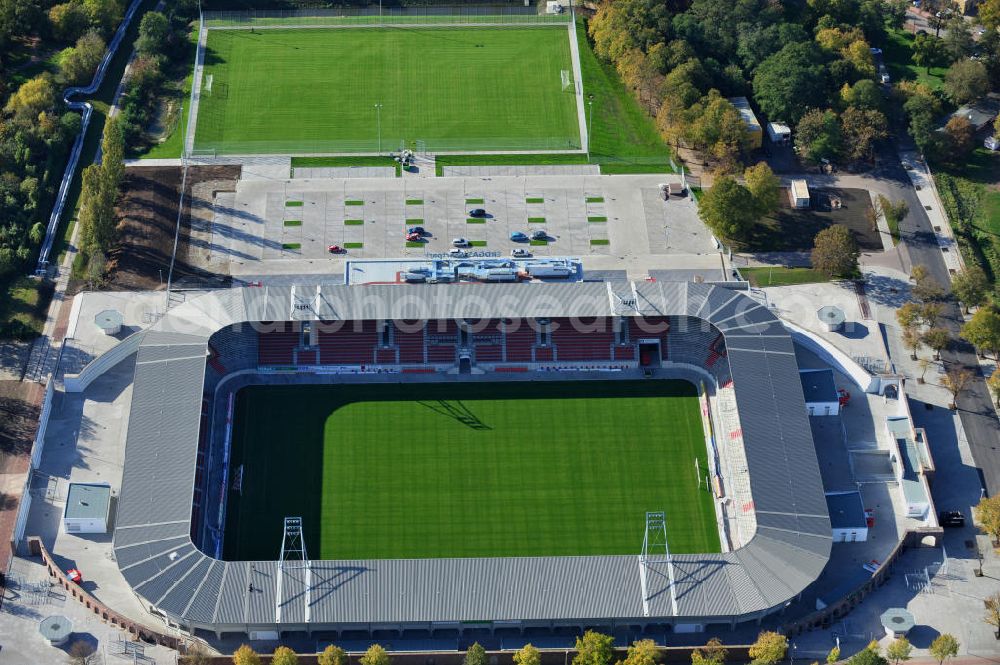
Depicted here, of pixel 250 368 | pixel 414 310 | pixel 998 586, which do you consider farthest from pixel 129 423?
pixel 998 586

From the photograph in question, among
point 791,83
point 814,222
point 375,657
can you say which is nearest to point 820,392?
point 814,222

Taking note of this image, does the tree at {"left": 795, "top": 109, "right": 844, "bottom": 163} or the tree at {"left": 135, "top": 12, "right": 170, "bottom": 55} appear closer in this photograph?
the tree at {"left": 795, "top": 109, "right": 844, "bottom": 163}

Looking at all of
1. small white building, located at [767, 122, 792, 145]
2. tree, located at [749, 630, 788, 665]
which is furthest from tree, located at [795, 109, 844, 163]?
tree, located at [749, 630, 788, 665]

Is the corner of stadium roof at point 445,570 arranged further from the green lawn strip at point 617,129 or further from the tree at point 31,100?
the tree at point 31,100

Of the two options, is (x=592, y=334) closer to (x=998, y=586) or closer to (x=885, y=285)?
Result: (x=885, y=285)

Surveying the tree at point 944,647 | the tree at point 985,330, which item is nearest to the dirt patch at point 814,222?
the tree at point 985,330

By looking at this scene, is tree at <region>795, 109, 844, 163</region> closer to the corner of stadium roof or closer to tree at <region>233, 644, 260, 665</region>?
the corner of stadium roof
